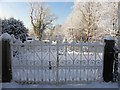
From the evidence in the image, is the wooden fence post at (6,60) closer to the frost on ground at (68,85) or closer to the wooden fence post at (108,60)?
the frost on ground at (68,85)

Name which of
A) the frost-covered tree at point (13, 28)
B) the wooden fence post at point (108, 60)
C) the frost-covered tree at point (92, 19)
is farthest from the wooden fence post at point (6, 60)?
the frost-covered tree at point (92, 19)

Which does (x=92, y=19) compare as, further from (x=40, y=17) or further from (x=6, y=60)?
(x=6, y=60)

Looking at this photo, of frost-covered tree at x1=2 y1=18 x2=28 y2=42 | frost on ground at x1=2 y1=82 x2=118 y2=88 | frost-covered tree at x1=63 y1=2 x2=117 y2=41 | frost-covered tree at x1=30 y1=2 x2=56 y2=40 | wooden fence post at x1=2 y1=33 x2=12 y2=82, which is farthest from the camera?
frost-covered tree at x1=30 y1=2 x2=56 y2=40

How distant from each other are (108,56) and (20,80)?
2347 millimetres

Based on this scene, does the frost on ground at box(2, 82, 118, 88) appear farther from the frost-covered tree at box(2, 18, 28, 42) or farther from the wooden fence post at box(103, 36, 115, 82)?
the frost-covered tree at box(2, 18, 28, 42)

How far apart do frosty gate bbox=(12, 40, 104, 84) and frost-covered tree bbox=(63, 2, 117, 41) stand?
11.6 metres

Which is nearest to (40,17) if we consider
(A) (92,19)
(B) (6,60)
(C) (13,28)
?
(A) (92,19)

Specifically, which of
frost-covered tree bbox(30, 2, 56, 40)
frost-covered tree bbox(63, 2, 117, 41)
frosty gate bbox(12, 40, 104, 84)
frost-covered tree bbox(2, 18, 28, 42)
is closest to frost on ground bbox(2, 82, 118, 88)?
frosty gate bbox(12, 40, 104, 84)

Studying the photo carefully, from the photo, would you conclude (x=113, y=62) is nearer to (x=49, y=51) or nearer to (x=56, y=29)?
(x=49, y=51)

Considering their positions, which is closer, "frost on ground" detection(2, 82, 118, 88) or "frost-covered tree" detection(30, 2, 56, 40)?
"frost on ground" detection(2, 82, 118, 88)

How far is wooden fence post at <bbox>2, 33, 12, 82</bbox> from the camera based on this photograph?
5.94 metres

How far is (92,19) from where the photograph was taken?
61.5ft

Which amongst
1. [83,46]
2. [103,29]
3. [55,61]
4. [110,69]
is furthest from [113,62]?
[103,29]

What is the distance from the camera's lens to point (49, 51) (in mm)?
5918
